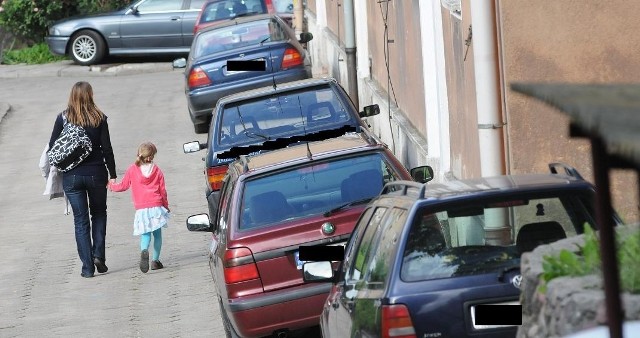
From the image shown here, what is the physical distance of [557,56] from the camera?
9.32m

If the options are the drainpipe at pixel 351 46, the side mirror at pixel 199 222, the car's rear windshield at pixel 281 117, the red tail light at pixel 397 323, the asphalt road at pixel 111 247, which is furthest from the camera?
the drainpipe at pixel 351 46

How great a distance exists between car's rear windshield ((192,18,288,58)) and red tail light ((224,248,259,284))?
38.4 feet

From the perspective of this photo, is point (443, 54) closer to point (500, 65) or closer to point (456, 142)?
point (456, 142)

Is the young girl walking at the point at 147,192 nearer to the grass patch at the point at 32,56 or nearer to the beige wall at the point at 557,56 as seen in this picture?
the beige wall at the point at 557,56

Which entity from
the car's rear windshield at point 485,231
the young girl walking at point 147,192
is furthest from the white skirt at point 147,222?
the car's rear windshield at point 485,231

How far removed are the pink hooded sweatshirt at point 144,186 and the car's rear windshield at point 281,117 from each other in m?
0.88

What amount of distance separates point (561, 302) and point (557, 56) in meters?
5.79

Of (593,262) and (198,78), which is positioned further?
(198,78)

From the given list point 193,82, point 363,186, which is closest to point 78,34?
point 193,82

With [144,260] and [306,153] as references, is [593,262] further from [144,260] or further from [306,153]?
[144,260]

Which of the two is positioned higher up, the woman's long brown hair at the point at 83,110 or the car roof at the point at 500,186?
the woman's long brown hair at the point at 83,110

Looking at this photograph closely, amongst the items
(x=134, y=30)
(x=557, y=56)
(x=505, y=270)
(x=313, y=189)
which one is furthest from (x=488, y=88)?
(x=134, y=30)

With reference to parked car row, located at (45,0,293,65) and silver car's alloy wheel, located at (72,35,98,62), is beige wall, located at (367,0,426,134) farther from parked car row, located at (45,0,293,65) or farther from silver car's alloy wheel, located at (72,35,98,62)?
silver car's alloy wheel, located at (72,35,98,62)

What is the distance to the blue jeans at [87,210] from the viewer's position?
12.9 m
